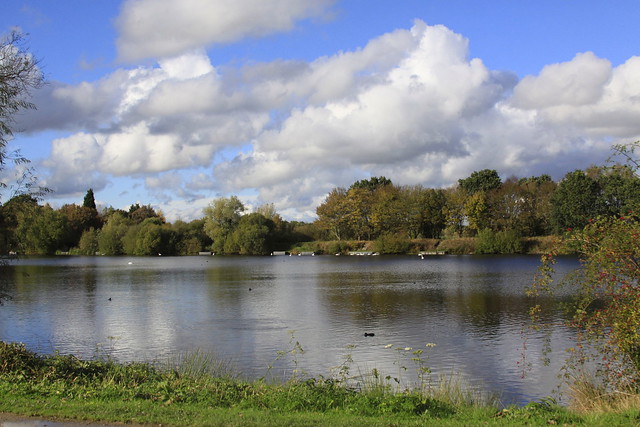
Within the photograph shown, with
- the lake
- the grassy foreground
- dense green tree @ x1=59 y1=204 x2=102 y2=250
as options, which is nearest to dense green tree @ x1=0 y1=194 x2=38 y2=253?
the lake

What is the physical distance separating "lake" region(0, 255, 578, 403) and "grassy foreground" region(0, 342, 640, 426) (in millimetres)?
4550

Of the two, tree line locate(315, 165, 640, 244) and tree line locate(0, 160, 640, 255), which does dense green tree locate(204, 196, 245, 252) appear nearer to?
tree line locate(0, 160, 640, 255)

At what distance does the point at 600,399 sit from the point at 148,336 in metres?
20.1

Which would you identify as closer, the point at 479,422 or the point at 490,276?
the point at 479,422

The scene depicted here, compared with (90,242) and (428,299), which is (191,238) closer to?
(90,242)

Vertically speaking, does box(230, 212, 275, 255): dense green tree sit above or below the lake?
above

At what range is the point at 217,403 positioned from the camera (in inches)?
469

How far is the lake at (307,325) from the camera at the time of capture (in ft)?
65.5

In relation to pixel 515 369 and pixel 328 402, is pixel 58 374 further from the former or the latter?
pixel 515 369

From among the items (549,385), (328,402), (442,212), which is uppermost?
(442,212)

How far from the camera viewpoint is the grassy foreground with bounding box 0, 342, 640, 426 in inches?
405

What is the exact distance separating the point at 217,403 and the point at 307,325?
Answer: 17.5 metres

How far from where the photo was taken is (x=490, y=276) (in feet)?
189

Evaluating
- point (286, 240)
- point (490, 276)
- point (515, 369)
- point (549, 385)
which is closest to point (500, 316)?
point (515, 369)
